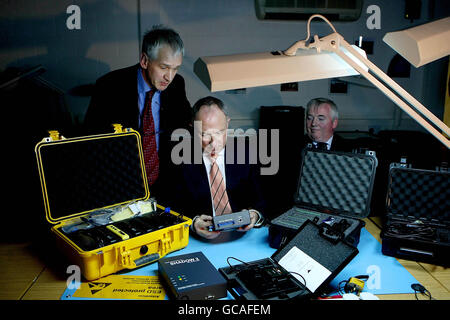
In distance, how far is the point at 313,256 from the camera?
1.35m

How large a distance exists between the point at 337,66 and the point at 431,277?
1.00 metres

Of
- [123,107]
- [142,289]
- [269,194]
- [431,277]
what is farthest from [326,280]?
[123,107]

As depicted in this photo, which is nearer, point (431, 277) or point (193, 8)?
point (431, 277)

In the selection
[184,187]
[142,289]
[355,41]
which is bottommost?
[142,289]

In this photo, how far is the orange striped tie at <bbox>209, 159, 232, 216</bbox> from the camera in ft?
6.70

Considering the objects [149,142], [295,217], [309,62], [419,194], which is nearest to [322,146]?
[295,217]

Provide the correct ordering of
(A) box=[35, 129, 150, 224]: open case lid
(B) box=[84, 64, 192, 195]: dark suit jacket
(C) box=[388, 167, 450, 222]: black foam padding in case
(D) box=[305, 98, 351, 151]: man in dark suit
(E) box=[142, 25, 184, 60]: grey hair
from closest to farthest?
(A) box=[35, 129, 150, 224]: open case lid < (C) box=[388, 167, 450, 222]: black foam padding in case < (E) box=[142, 25, 184, 60]: grey hair < (B) box=[84, 64, 192, 195]: dark suit jacket < (D) box=[305, 98, 351, 151]: man in dark suit

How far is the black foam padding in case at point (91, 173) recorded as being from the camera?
1514 millimetres

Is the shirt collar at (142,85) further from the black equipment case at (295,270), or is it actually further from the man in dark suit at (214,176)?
the black equipment case at (295,270)

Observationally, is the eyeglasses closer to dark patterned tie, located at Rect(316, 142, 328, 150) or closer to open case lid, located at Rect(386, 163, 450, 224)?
dark patterned tie, located at Rect(316, 142, 328, 150)

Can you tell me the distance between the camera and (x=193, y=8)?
394cm

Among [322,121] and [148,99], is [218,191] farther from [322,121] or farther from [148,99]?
[322,121]

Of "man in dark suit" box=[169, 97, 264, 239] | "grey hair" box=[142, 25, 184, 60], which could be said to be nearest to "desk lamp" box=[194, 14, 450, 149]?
"man in dark suit" box=[169, 97, 264, 239]
